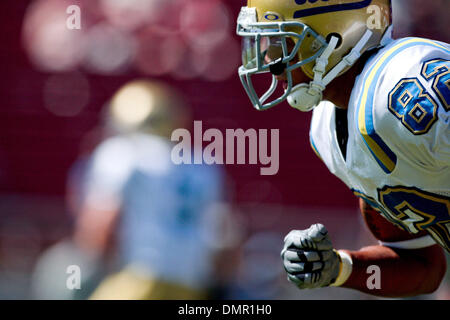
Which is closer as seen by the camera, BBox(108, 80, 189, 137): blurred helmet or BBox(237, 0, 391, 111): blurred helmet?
→ BBox(237, 0, 391, 111): blurred helmet

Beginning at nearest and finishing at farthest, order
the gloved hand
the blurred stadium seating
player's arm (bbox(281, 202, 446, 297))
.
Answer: the gloved hand
player's arm (bbox(281, 202, 446, 297))
the blurred stadium seating

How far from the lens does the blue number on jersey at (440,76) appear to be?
6.20 ft

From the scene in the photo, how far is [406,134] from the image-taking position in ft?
6.35

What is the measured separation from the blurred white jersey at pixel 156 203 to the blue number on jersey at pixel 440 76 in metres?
1.57

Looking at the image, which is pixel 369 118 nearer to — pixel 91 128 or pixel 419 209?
pixel 419 209

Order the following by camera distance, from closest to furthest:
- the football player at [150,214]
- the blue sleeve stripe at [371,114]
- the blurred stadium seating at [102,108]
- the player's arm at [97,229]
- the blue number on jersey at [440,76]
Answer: the blue number on jersey at [440,76]
the blue sleeve stripe at [371,114]
the football player at [150,214]
the player's arm at [97,229]
the blurred stadium seating at [102,108]

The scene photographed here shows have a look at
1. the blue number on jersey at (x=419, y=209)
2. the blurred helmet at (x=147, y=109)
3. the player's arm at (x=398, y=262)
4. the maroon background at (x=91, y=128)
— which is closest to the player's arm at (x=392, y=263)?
the player's arm at (x=398, y=262)

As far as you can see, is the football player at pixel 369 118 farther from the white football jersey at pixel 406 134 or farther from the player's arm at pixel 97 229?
the player's arm at pixel 97 229

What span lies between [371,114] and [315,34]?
376mm

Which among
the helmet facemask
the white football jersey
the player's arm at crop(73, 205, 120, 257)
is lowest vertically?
the white football jersey

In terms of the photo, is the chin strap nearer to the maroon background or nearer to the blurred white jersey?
the blurred white jersey

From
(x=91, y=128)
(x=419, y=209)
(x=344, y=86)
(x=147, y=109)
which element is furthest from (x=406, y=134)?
(x=91, y=128)

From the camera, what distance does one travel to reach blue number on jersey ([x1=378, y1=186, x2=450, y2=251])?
2.10 meters

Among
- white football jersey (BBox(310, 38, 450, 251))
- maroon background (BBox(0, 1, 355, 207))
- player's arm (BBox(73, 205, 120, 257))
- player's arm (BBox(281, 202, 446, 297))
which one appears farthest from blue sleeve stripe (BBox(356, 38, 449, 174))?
maroon background (BBox(0, 1, 355, 207))
